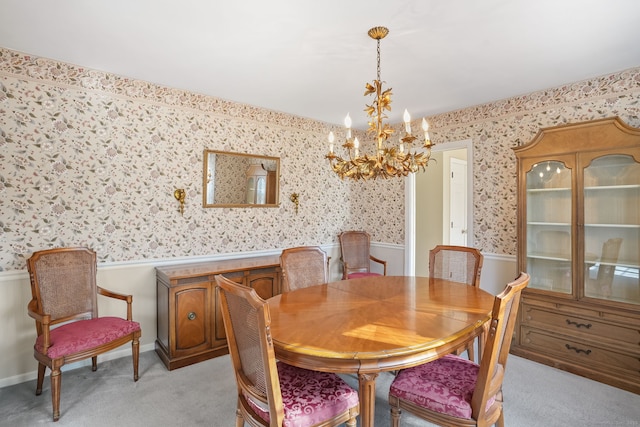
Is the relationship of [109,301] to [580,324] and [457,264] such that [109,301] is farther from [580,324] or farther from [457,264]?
[580,324]

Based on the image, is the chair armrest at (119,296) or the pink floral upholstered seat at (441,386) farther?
the chair armrest at (119,296)

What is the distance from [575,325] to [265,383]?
9.06ft

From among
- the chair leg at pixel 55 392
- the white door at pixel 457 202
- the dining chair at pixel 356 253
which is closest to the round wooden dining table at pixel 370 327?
the chair leg at pixel 55 392

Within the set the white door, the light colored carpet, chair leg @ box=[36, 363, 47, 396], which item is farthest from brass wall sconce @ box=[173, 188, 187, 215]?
the white door

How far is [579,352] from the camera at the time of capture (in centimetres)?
276

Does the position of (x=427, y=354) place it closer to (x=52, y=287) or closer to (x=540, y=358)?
(x=540, y=358)

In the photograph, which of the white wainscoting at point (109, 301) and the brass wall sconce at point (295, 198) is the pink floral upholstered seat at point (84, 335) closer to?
the white wainscoting at point (109, 301)

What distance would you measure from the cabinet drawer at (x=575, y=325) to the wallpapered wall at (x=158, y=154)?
2.21ft

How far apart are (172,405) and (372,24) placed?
9.33 feet

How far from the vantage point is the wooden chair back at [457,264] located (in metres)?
2.75

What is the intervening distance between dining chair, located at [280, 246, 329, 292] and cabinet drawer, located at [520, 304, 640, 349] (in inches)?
76.2

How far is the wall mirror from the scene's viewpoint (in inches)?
137

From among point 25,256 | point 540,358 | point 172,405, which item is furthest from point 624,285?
point 25,256

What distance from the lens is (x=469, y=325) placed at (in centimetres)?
172
